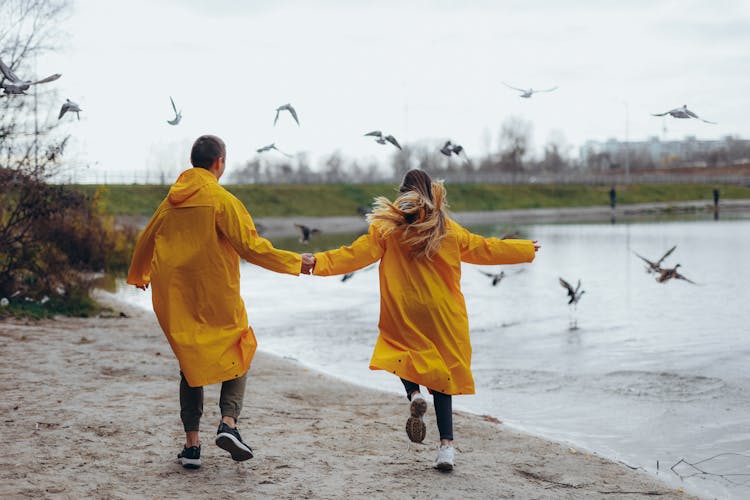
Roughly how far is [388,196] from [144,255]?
71.9m

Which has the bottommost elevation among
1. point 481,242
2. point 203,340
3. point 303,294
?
point 303,294

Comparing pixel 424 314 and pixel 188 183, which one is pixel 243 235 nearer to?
pixel 188 183

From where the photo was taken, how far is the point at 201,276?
5.42 meters

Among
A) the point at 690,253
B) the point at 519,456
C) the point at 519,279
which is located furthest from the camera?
the point at 690,253

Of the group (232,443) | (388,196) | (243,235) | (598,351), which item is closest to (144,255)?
(243,235)

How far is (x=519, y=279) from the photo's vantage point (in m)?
24.4

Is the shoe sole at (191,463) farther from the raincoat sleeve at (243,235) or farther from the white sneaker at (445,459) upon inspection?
the white sneaker at (445,459)

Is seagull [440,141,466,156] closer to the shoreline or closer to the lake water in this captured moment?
the lake water

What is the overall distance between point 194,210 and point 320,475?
1.97 meters

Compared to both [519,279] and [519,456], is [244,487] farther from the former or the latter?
[519,279]

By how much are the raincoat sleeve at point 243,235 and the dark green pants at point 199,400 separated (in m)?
0.79

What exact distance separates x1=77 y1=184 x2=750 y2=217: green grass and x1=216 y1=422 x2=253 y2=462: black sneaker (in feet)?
161

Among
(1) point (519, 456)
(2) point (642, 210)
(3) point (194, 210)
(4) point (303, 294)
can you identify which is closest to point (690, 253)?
(4) point (303, 294)

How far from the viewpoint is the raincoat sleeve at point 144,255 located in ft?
18.3
